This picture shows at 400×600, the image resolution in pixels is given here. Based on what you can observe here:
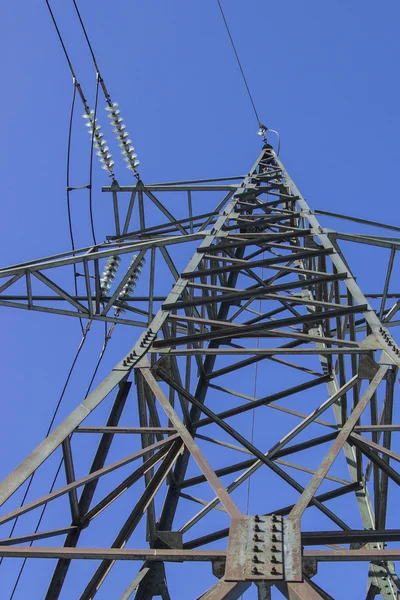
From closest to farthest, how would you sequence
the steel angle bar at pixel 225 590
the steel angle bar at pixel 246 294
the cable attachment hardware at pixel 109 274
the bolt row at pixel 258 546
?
the steel angle bar at pixel 225 590 < the bolt row at pixel 258 546 < the steel angle bar at pixel 246 294 < the cable attachment hardware at pixel 109 274

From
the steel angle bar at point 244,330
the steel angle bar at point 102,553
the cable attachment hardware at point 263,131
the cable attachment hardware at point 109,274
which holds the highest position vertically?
the cable attachment hardware at point 263,131

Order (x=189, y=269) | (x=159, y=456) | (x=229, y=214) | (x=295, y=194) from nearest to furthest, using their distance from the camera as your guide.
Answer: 1. (x=159, y=456)
2. (x=189, y=269)
3. (x=229, y=214)
4. (x=295, y=194)

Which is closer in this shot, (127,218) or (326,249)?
(326,249)

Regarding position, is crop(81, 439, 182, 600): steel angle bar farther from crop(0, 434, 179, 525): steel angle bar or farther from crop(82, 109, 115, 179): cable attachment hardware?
crop(82, 109, 115, 179): cable attachment hardware

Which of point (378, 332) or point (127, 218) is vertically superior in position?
point (127, 218)

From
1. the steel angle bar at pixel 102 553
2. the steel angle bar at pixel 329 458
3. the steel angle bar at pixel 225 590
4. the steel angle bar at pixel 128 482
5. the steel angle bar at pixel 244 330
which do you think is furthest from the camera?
the steel angle bar at pixel 244 330

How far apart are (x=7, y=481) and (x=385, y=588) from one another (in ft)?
14.3

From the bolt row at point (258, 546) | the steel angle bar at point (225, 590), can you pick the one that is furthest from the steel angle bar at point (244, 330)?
the steel angle bar at point (225, 590)

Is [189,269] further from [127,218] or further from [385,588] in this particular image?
[127,218]

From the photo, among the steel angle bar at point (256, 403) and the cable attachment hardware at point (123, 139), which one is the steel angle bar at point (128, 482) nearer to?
the steel angle bar at point (256, 403)

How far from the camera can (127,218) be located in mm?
13789

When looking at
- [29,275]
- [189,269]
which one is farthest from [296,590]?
[29,275]

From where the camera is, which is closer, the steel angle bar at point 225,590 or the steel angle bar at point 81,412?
the steel angle bar at point 225,590

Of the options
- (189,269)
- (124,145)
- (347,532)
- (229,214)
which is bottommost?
(347,532)
